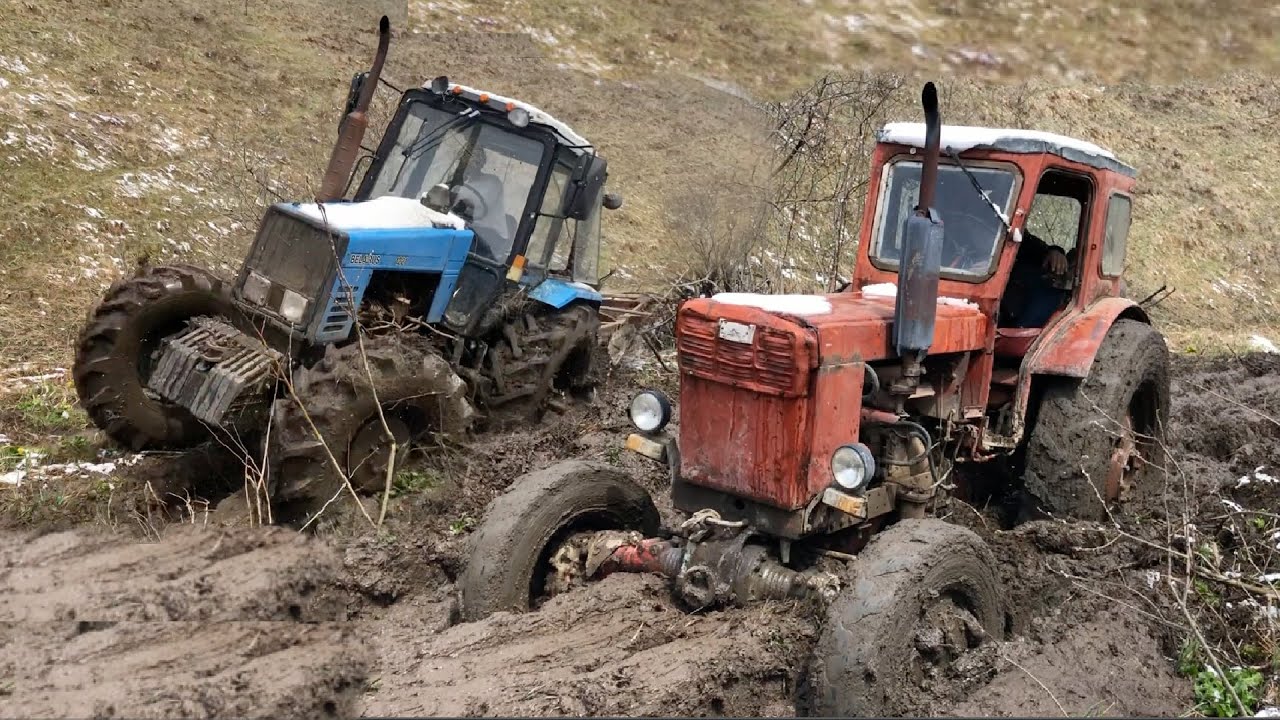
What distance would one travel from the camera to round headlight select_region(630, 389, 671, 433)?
17.5ft

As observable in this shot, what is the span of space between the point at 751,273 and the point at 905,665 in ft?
24.9

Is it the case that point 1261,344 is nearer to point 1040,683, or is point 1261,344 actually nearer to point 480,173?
point 480,173

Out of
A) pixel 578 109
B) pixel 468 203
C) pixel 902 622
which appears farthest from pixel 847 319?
pixel 578 109

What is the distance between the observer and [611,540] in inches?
207

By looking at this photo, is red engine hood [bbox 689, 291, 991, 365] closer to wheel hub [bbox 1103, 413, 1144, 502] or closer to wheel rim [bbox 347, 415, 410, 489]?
wheel hub [bbox 1103, 413, 1144, 502]

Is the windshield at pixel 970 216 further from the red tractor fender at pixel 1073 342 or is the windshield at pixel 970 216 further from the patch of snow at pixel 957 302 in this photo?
the red tractor fender at pixel 1073 342

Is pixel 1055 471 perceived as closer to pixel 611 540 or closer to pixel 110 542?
pixel 611 540

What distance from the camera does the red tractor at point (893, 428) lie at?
448 centimetres

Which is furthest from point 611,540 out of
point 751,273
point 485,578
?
point 751,273

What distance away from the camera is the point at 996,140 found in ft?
18.6

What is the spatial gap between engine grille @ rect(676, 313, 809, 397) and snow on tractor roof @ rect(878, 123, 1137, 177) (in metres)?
1.70

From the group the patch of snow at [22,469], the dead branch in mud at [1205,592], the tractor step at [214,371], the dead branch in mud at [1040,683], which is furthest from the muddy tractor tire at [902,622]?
the patch of snow at [22,469]

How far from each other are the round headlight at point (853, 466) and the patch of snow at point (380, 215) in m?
3.56

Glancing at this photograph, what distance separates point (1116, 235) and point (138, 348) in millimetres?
5807
